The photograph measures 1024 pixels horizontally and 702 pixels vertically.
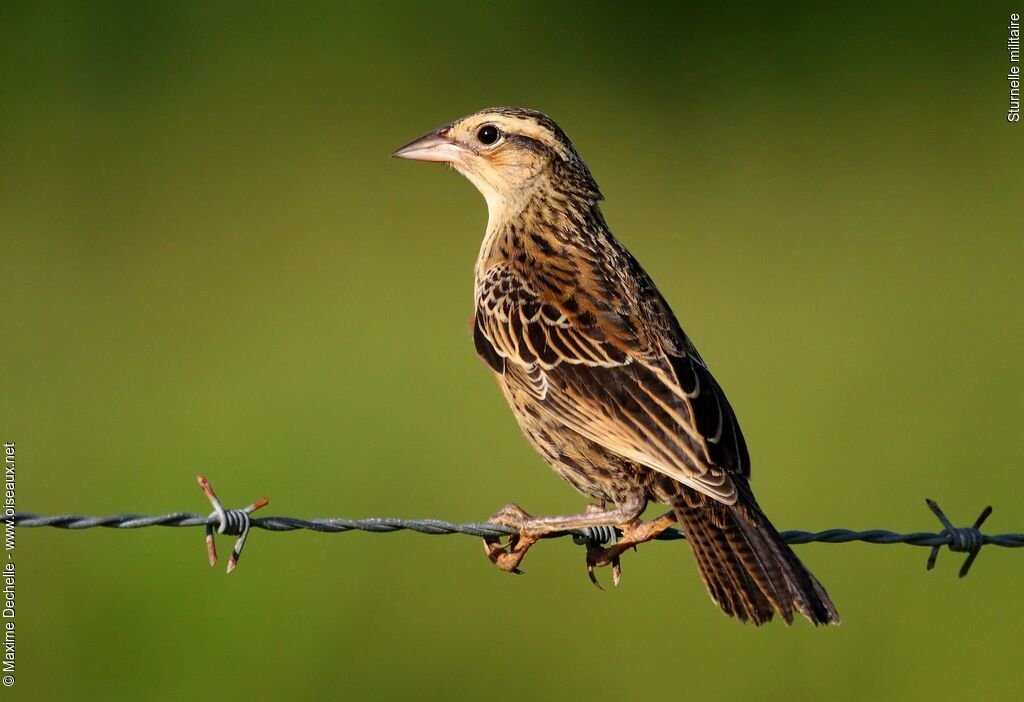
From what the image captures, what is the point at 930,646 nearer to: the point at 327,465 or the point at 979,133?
the point at 327,465

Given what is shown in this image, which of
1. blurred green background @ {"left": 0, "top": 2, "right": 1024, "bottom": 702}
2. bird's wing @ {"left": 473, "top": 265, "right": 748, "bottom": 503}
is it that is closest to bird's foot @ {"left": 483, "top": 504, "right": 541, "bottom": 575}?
bird's wing @ {"left": 473, "top": 265, "right": 748, "bottom": 503}

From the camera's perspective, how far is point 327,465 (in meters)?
12.5

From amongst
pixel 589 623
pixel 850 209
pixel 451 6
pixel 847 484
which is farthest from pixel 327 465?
pixel 451 6

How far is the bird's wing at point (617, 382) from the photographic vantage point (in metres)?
6.79

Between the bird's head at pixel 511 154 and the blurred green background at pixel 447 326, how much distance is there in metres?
3.43

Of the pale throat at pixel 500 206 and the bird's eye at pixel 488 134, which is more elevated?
the bird's eye at pixel 488 134

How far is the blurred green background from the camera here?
10.9 m

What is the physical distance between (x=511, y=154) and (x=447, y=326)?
5373mm

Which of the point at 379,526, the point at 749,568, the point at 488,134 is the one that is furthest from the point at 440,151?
the point at 749,568

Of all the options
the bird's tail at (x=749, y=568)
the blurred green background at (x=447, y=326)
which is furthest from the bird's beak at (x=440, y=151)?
the blurred green background at (x=447, y=326)

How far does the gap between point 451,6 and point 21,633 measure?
988cm

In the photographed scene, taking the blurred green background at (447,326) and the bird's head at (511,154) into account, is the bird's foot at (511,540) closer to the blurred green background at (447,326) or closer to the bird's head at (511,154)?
the bird's head at (511,154)

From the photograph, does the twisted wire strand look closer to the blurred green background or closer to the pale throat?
the pale throat

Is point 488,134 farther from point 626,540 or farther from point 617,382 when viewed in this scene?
point 626,540
